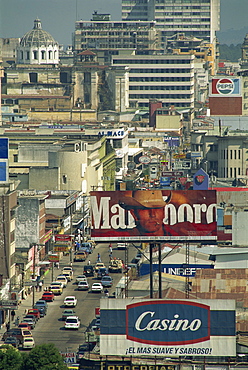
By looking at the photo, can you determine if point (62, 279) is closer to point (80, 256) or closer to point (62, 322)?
point (80, 256)

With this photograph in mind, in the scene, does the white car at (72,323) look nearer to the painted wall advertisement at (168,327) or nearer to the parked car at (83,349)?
the parked car at (83,349)

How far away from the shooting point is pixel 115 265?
118 m

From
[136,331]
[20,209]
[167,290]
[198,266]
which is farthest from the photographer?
[20,209]

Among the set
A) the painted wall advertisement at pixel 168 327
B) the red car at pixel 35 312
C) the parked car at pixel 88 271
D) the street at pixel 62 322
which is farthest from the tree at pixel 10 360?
the parked car at pixel 88 271

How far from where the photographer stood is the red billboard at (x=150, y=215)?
7600 centimetres

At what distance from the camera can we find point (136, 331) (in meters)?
66.7

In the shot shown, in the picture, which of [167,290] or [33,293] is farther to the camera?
[33,293]

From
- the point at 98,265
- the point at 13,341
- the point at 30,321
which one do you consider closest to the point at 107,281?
the point at 98,265

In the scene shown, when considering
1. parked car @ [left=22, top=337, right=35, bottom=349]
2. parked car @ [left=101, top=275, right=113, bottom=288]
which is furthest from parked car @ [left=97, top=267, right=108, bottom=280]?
parked car @ [left=22, top=337, right=35, bottom=349]

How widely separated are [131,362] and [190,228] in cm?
1137

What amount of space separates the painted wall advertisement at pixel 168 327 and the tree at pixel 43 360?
5.56m

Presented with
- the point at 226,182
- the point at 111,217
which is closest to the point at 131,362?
the point at 111,217

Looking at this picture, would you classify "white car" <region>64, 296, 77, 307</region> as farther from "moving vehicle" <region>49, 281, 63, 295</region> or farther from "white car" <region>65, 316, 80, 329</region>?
"white car" <region>65, 316, 80, 329</region>

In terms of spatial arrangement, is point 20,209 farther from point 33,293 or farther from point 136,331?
point 136,331
